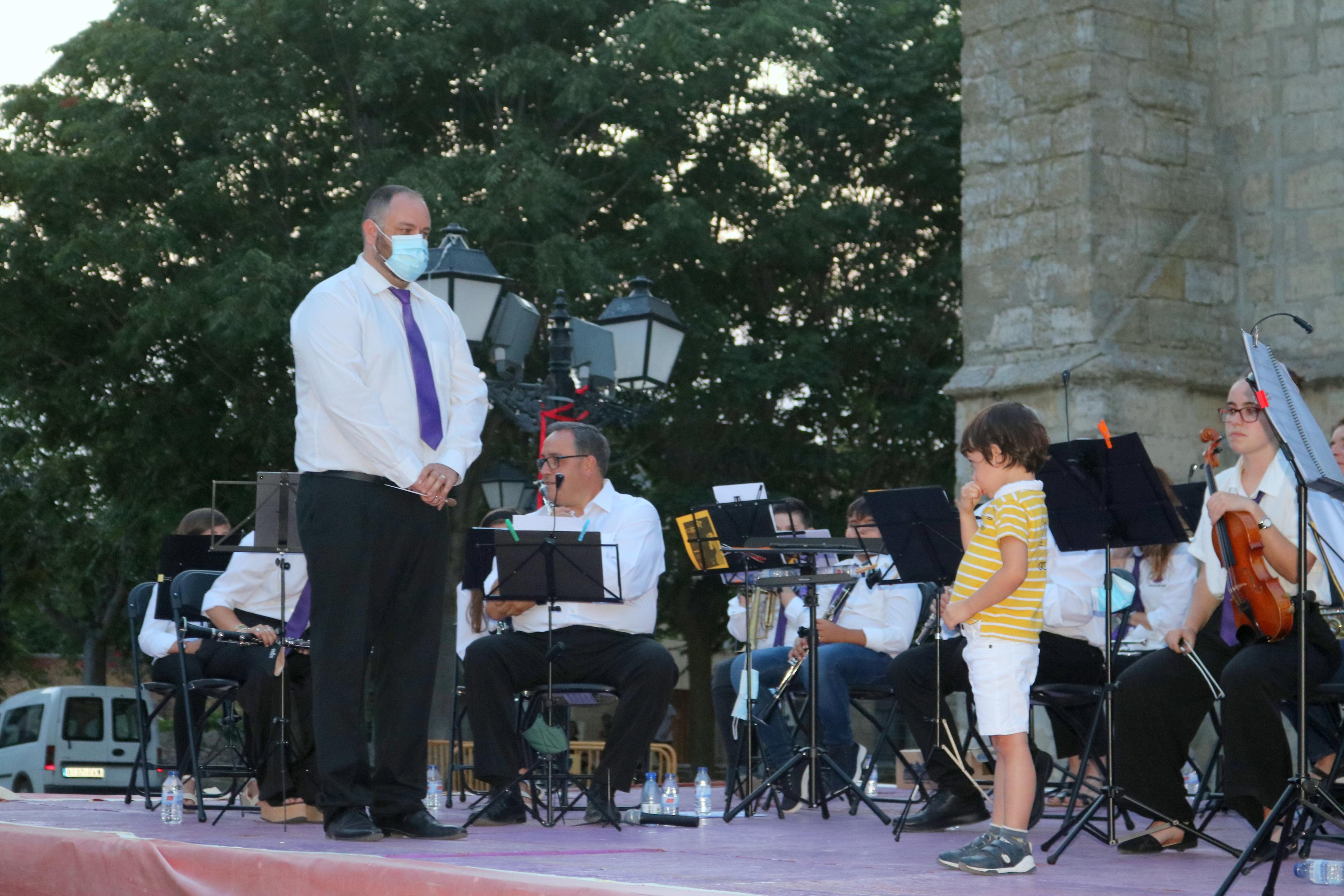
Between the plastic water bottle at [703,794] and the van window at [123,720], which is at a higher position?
the plastic water bottle at [703,794]

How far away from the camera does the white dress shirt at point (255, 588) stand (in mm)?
7453

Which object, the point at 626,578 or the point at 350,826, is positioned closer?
the point at 350,826

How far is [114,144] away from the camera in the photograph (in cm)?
1711

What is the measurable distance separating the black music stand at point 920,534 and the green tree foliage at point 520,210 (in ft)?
32.2

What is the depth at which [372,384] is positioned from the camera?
5.68 m

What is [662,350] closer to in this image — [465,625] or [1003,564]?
[465,625]

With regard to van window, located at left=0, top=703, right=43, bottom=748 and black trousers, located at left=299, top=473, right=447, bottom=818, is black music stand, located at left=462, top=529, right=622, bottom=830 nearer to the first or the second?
black trousers, located at left=299, top=473, right=447, bottom=818

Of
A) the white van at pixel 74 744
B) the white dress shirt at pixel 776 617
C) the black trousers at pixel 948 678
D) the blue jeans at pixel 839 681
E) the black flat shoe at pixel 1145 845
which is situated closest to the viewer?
the black flat shoe at pixel 1145 845

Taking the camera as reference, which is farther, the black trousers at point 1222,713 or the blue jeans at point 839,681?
the blue jeans at point 839,681

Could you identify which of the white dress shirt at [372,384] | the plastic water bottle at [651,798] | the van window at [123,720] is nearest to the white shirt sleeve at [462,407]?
the white dress shirt at [372,384]

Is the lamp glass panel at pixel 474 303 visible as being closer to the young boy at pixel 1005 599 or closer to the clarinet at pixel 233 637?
the clarinet at pixel 233 637

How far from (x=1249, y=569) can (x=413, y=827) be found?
2.76 m

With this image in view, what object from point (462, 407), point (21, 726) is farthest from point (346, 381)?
point (21, 726)

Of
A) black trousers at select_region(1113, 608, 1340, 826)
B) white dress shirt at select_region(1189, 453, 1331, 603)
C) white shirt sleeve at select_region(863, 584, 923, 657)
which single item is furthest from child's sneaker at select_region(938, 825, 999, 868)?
white shirt sleeve at select_region(863, 584, 923, 657)
